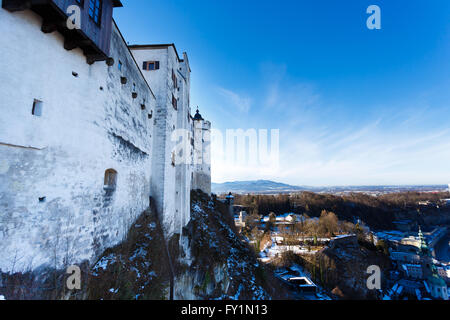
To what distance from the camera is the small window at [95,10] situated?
6.91 m

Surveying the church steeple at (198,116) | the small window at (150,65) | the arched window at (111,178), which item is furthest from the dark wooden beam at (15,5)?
the church steeple at (198,116)

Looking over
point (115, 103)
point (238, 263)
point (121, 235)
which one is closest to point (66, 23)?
point (115, 103)

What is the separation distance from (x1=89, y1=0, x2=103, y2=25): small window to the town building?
0.03 meters

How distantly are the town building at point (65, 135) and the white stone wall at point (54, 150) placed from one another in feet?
0.08

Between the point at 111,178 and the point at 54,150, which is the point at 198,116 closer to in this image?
the point at 111,178

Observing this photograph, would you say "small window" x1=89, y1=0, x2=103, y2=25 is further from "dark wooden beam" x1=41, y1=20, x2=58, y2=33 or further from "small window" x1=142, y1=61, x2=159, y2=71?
"small window" x1=142, y1=61, x2=159, y2=71

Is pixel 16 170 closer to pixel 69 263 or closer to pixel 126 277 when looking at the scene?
pixel 69 263

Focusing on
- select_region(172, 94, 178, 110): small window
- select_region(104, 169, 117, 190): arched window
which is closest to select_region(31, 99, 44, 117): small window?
select_region(104, 169, 117, 190): arched window

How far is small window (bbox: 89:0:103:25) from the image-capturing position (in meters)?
6.91

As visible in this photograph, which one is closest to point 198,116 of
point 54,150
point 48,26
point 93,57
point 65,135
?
point 93,57

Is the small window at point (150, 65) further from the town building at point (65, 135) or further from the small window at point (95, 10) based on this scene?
the small window at point (95, 10)

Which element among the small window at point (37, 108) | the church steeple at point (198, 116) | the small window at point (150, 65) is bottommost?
the small window at point (37, 108)

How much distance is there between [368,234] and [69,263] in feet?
227

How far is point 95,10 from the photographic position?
711cm
